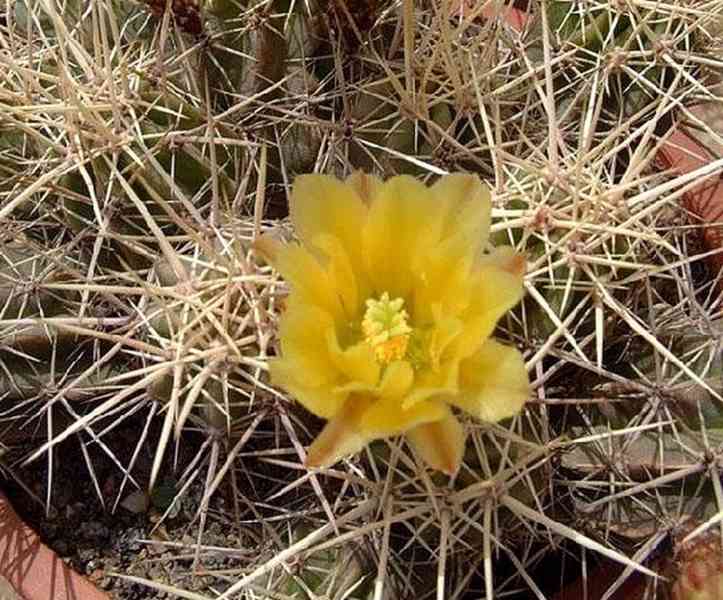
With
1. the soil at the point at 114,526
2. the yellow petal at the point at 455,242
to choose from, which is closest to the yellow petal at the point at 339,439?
the yellow petal at the point at 455,242

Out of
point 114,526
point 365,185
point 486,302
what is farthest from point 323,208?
point 114,526

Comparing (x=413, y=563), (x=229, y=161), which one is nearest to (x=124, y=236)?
(x=229, y=161)

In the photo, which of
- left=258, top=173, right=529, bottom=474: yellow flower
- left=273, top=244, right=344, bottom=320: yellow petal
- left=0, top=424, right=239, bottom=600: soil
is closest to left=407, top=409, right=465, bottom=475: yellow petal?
left=258, top=173, right=529, bottom=474: yellow flower

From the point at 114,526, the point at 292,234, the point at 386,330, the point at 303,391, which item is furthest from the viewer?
the point at 114,526

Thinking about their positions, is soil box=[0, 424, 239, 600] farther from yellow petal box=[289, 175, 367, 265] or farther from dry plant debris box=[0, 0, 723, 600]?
yellow petal box=[289, 175, 367, 265]

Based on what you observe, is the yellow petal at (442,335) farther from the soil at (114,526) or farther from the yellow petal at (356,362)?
the soil at (114,526)

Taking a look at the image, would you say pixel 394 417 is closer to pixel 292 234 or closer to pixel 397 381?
pixel 397 381
